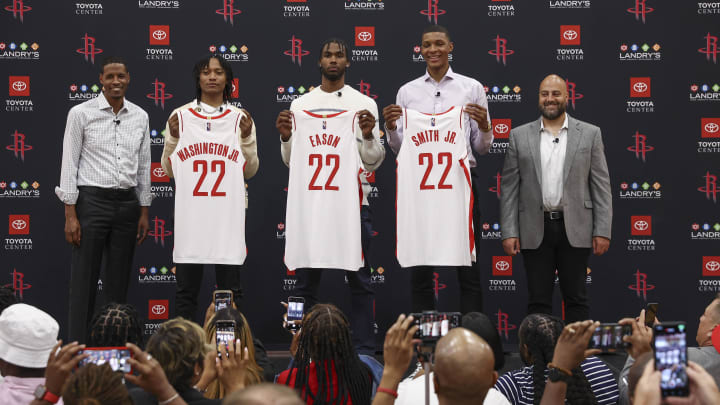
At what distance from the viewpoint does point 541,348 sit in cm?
335

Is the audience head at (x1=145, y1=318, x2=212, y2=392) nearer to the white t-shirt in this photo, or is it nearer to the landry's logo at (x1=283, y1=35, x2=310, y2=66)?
the white t-shirt

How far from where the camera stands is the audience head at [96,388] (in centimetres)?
220

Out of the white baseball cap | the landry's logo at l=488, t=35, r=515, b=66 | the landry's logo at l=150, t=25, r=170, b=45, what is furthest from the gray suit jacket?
the white baseball cap

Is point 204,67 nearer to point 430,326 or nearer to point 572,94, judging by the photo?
point 572,94

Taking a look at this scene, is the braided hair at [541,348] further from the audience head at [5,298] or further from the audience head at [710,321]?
the audience head at [5,298]

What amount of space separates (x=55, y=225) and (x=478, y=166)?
3.69 m

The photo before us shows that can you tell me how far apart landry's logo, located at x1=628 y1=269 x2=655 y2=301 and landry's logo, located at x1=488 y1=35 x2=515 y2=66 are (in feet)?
7.11

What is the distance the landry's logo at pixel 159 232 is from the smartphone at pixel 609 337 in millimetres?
4921

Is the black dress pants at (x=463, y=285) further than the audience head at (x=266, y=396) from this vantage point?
Yes

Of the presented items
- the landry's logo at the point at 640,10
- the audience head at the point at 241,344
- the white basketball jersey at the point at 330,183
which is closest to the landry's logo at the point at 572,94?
the landry's logo at the point at 640,10

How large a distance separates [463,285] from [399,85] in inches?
80.1

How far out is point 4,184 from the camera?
6797 mm

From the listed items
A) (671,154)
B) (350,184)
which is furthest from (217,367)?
(671,154)

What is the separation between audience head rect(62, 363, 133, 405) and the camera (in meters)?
2.20
